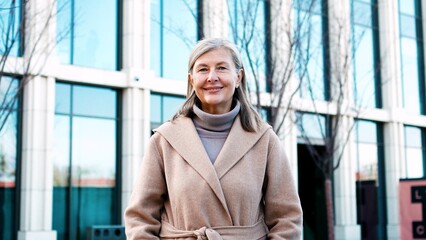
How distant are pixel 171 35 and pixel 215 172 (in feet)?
50.4

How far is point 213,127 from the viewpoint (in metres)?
2.86

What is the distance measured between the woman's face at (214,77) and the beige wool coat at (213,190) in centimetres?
14

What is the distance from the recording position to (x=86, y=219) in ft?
51.7

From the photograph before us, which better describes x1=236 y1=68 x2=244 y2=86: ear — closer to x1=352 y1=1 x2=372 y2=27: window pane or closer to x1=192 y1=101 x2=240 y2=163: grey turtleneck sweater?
x1=192 y1=101 x2=240 y2=163: grey turtleneck sweater

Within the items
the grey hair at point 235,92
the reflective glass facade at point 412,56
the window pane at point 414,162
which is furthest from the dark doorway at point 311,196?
the grey hair at point 235,92

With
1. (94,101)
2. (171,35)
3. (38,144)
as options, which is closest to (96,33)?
(94,101)

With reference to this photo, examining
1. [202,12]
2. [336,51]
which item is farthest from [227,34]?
[336,51]

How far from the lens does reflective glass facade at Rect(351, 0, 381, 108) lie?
2231cm

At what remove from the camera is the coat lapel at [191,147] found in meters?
2.66

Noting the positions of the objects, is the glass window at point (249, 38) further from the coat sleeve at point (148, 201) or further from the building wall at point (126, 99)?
the coat sleeve at point (148, 201)

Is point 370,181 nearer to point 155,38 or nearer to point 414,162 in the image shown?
point 414,162

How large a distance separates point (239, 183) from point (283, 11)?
50.1 feet

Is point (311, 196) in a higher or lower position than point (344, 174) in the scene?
lower

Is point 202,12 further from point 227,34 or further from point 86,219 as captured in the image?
point 86,219
